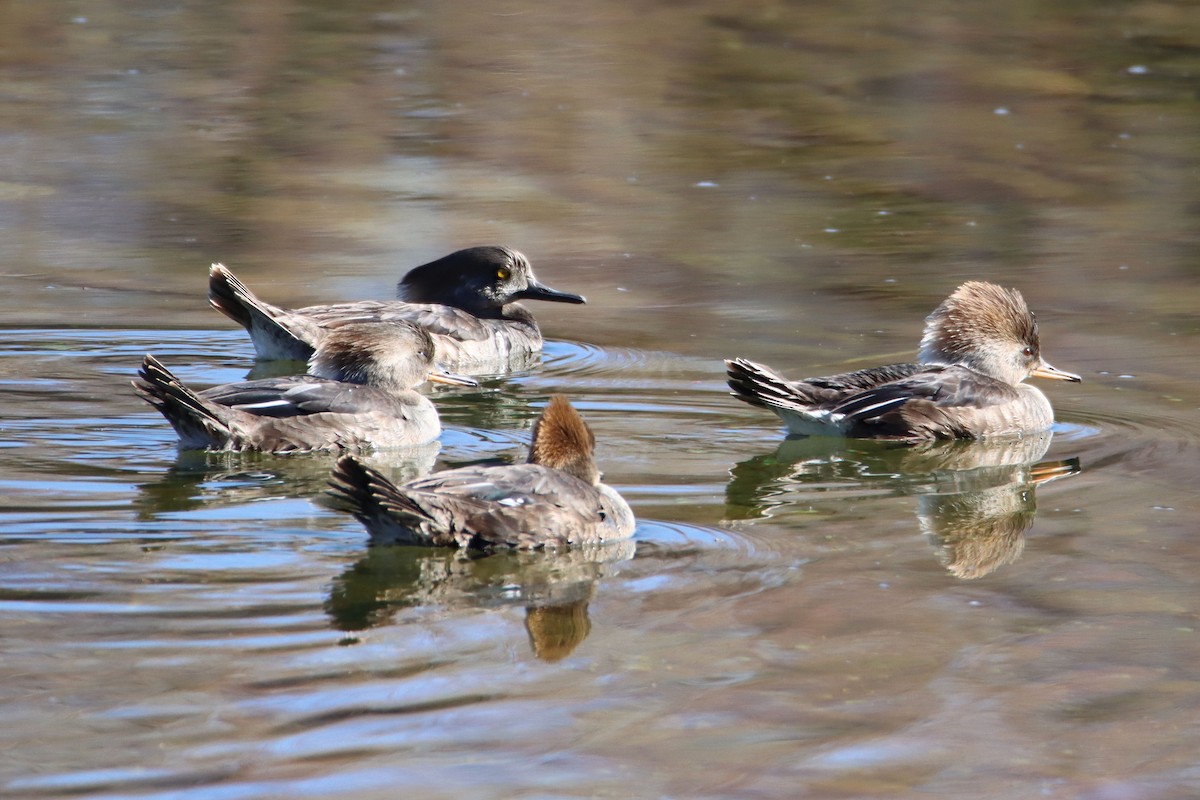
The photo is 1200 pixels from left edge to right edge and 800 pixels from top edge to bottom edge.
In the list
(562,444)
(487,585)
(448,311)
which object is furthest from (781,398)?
(448,311)

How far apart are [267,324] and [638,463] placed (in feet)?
10.2

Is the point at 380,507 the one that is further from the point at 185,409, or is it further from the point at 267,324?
the point at 267,324

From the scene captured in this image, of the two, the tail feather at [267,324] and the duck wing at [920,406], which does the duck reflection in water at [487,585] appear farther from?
the tail feather at [267,324]

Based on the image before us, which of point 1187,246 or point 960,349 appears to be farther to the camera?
point 1187,246

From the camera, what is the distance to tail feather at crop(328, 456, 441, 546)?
6.34m

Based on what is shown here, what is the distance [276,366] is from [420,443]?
1873mm

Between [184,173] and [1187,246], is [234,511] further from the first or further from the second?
[184,173]

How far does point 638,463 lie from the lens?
8.30 m

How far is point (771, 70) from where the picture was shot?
70.5 ft

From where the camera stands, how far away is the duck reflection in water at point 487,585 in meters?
5.98

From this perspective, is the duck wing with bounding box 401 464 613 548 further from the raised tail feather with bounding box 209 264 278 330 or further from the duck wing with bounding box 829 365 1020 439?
the raised tail feather with bounding box 209 264 278 330

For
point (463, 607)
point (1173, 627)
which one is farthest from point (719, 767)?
point (1173, 627)

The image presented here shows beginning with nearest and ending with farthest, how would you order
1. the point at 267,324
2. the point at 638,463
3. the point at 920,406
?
the point at 638,463, the point at 920,406, the point at 267,324

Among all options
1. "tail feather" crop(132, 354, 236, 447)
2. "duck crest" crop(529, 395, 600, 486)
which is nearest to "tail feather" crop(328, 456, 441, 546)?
"duck crest" crop(529, 395, 600, 486)
